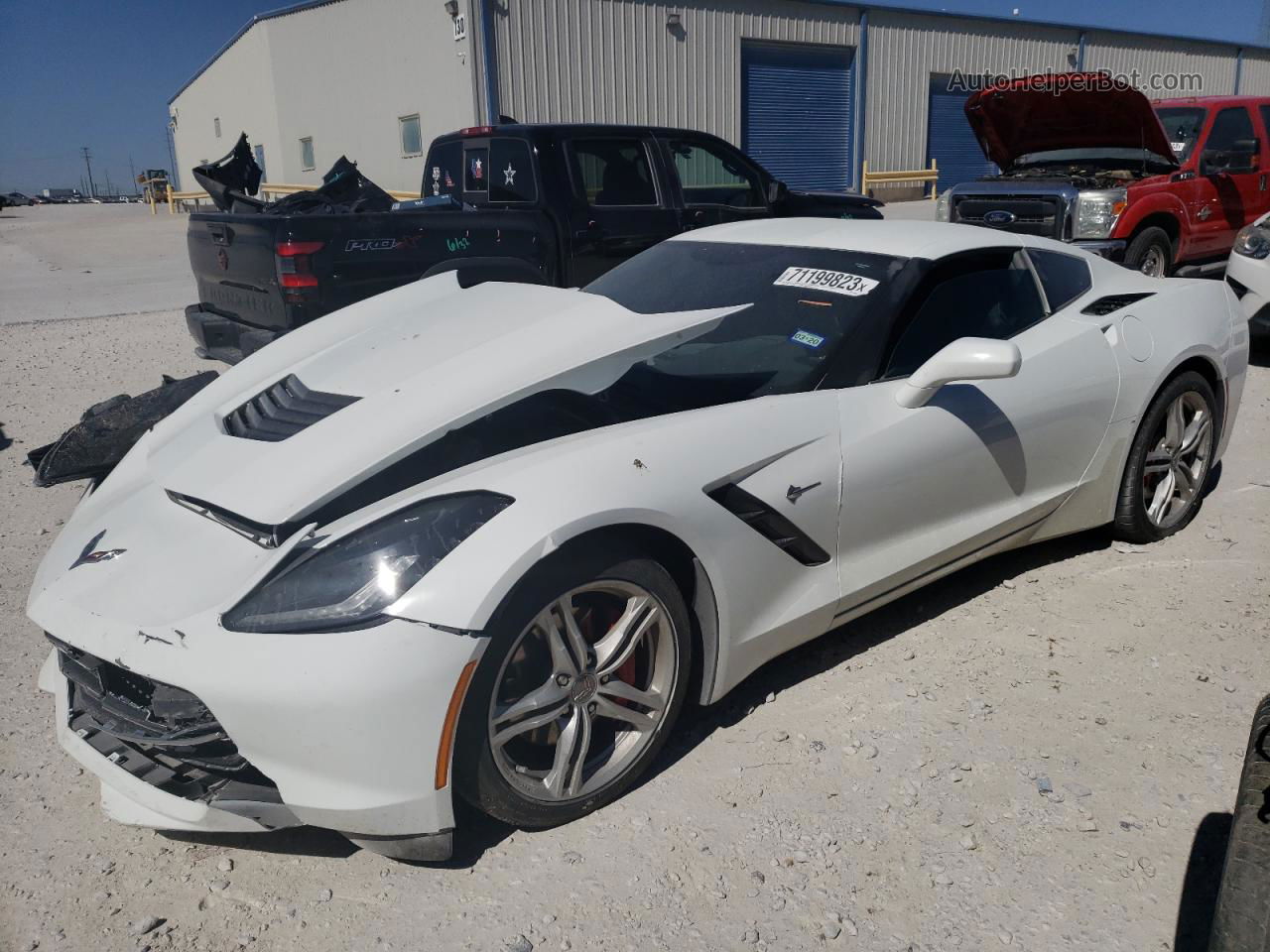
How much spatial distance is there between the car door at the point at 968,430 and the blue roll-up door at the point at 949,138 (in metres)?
24.7

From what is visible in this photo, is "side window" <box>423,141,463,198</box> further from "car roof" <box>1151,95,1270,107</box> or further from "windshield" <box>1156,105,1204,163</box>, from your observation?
"car roof" <box>1151,95,1270,107</box>

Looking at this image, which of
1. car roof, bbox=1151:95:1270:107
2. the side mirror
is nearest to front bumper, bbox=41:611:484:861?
the side mirror

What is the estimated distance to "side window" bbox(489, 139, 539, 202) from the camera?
711cm

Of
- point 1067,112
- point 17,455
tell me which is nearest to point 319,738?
point 17,455

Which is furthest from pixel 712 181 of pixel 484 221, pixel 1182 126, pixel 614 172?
pixel 1182 126

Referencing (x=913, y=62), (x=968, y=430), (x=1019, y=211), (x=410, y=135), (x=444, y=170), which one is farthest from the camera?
(x=913, y=62)

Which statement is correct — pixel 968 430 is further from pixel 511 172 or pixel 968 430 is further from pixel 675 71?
pixel 675 71

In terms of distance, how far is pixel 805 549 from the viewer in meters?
2.89

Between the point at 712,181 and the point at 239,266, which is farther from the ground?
the point at 712,181

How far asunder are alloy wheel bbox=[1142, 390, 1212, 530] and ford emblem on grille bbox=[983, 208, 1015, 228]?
17.8ft

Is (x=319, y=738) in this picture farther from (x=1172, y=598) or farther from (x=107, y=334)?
(x=107, y=334)

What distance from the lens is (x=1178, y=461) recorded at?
4234mm

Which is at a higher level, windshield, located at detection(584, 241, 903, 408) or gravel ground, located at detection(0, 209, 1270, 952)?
windshield, located at detection(584, 241, 903, 408)

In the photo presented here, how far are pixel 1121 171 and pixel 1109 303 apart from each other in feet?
21.1
